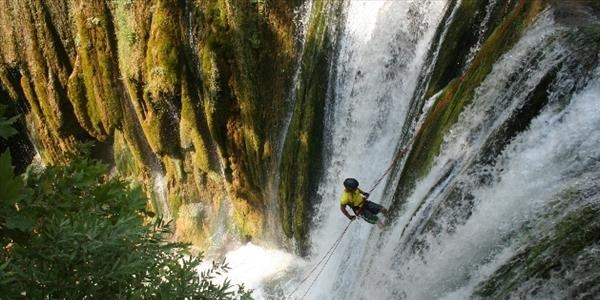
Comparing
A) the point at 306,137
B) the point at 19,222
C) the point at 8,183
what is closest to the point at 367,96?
the point at 306,137

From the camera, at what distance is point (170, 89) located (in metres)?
10.8

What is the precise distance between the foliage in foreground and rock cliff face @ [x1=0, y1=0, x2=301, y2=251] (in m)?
5.83

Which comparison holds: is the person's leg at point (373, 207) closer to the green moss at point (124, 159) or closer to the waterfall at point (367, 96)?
the waterfall at point (367, 96)

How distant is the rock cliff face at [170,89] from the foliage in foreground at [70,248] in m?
5.83

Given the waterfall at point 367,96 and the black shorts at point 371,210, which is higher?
the waterfall at point 367,96

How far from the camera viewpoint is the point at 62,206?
4121mm

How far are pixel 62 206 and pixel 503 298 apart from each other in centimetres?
389

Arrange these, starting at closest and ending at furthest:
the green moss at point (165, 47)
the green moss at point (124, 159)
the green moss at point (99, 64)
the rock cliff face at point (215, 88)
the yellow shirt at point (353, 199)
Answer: the rock cliff face at point (215, 88)
the yellow shirt at point (353, 199)
the green moss at point (165, 47)
the green moss at point (99, 64)
the green moss at point (124, 159)

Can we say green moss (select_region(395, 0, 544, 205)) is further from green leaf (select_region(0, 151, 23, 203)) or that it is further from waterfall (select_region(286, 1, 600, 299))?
green leaf (select_region(0, 151, 23, 203))

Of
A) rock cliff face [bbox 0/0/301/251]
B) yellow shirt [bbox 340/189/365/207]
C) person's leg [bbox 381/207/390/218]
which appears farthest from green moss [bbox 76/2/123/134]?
person's leg [bbox 381/207/390/218]

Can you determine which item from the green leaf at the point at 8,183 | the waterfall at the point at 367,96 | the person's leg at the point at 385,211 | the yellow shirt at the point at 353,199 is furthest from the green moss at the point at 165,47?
the green leaf at the point at 8,183

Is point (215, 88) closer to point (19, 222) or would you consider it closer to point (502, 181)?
point (502, 181)

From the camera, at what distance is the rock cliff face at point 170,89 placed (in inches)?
392

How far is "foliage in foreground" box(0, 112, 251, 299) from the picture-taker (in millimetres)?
3514
